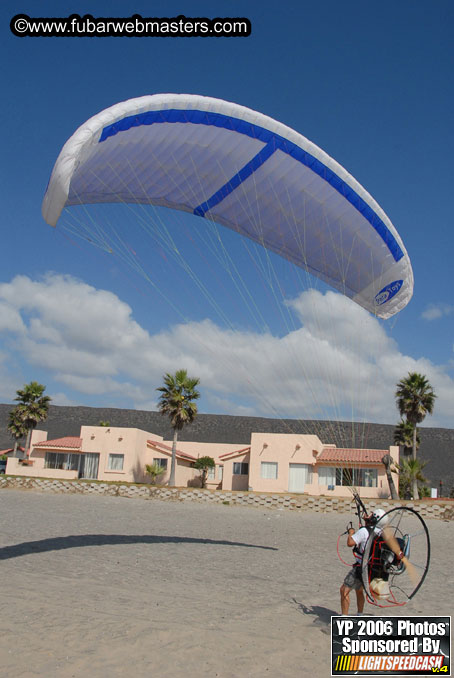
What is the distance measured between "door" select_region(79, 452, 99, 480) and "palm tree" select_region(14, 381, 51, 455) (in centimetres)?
472

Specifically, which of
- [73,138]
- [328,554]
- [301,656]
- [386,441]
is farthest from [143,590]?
[386,441]

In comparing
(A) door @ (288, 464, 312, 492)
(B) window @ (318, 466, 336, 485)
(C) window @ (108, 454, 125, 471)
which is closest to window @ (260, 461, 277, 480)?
(A) door @ (288, 464, 312, 492)

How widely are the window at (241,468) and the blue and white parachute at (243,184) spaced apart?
23.1 meters

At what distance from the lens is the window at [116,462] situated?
33.8m

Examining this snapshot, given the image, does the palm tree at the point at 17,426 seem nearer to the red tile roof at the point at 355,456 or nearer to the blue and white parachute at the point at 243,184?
the red tile roof at the point at 355,456

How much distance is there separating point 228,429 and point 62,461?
818 inches

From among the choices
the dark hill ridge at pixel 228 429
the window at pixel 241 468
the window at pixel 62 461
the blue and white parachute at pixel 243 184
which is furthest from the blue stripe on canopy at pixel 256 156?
the dark hill ridge at pixel 228 429

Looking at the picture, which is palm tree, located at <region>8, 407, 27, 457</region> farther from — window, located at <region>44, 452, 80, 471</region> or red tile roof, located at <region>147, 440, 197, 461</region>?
red tile roof, located at <region>147, 440, 197, 461</region>

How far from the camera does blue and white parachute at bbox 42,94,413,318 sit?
29.2 ft

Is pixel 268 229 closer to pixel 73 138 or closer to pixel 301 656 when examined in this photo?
pixel 73 138

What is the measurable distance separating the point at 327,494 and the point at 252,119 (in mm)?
24595

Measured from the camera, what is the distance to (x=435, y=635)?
5.60 metres

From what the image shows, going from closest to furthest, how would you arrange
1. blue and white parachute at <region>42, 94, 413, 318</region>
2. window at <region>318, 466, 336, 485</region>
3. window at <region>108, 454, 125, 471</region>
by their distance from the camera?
blue and white parachute at <region>42, 94, 413, 318</region> < window at <region>318, 466, 336, 485</region> < window at <region>108, 454, 125, 471</region>

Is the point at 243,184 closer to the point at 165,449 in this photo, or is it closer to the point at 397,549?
the point at 397,549
